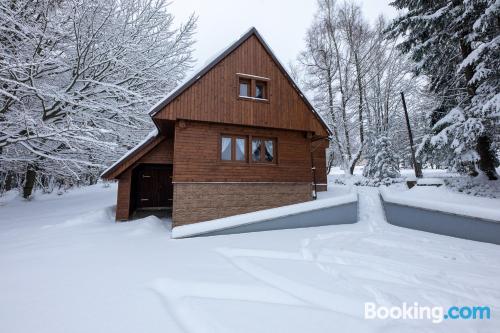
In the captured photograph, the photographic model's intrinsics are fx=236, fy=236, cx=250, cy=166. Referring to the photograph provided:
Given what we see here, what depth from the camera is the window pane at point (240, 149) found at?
10.8 m

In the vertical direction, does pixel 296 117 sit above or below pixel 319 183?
above

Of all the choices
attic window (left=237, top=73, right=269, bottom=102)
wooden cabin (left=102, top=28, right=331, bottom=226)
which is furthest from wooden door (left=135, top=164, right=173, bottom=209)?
attic window (left=237, top=73, right=269, bottom=102)

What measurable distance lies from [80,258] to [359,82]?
24.2 metres

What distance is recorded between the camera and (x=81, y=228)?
7.88 m

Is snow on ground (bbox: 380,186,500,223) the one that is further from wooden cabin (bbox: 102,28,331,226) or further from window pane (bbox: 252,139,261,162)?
window pane (bbox: 252,139,261,162)

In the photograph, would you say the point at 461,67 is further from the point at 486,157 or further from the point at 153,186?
the point at 153,186

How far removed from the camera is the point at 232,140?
1070 cm

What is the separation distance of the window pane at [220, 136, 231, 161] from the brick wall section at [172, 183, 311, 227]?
4.02ft

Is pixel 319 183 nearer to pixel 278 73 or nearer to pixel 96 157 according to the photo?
pixel 278 73

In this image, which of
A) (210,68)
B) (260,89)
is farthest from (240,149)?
(210,68)

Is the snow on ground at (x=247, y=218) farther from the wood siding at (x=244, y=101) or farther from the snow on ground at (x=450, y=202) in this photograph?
the wood siding at (x=244, y=101)

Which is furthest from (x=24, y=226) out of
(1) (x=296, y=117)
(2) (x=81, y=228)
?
(1) (x=296, y=117)

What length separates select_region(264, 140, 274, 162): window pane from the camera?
1130 cm

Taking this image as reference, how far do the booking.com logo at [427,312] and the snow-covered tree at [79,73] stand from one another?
259 inches
